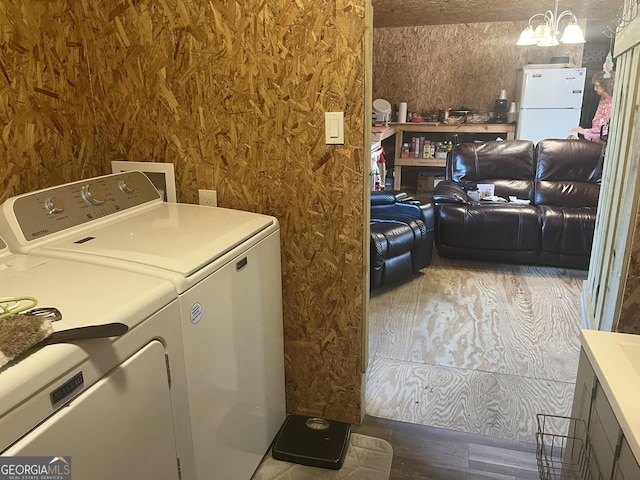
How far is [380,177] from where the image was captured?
5918 millimetres

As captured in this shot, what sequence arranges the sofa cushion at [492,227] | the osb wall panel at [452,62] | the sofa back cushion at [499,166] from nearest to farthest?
the sofa cushion at [492,227] → the sofa back cushion at [499,166] → the osb wall panel at [452,62]

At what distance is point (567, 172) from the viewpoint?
15.5ft

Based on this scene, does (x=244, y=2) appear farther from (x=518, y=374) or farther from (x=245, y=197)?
(x=518, y=374)

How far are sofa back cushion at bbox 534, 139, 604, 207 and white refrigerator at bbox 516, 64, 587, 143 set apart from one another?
1681mm

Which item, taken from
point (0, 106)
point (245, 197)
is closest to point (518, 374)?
point (245, 197)

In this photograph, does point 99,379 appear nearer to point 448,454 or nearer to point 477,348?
point 448,454

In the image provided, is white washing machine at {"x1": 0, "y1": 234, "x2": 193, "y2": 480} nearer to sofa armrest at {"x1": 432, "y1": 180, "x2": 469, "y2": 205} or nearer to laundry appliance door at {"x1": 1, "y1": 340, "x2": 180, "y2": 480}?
laundry appliance door at {"x1": 1, "y1": 340, "x2": 180, "y2": 480}

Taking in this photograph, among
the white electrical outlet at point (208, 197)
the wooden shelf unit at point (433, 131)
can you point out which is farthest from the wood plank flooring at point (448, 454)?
the wooden shelf unit at point (433, 131)

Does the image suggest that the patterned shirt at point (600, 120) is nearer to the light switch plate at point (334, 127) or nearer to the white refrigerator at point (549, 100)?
the white refrigerator at point (549, 100)

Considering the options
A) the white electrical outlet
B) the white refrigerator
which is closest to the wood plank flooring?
the white electrical outlet

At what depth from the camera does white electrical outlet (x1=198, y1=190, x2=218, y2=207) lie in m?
2.08

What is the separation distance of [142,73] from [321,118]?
0.76m

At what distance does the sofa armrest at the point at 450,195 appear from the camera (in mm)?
4344

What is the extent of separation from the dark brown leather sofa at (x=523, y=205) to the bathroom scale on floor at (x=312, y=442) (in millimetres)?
2519
